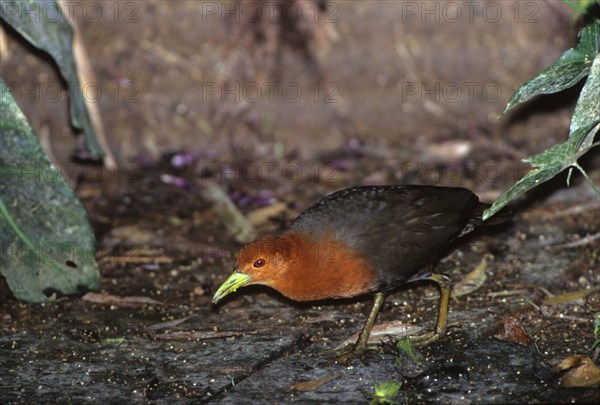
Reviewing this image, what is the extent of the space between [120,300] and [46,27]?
1.39 meters

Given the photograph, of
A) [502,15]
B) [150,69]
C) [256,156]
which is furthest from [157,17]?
[502,15]

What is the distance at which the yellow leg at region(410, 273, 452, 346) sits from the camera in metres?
3.93

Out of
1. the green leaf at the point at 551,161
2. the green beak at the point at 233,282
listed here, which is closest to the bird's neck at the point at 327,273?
the green beak at the point at 233,282

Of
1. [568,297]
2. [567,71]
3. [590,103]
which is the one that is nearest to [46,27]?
[567,71]

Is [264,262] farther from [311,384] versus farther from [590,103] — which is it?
[590,103]

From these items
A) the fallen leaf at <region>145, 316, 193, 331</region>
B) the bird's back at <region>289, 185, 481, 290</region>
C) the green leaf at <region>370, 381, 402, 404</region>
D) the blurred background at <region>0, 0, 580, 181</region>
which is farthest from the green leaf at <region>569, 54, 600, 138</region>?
the blurred background at <region>0, 0, 580, 181</region>

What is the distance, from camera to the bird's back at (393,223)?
423 cm

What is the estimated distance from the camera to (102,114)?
649 cm

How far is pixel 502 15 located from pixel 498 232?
2035 millimetres

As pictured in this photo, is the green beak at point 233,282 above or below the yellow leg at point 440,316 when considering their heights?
above

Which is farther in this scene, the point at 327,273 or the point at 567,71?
the point at 327,273

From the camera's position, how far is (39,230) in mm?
4574

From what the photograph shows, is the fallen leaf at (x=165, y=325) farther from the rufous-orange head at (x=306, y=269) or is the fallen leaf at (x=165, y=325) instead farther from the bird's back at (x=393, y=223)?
the bird's back at (x=393, y=223)

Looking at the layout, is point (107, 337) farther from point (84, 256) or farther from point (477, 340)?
point (477, 340)
